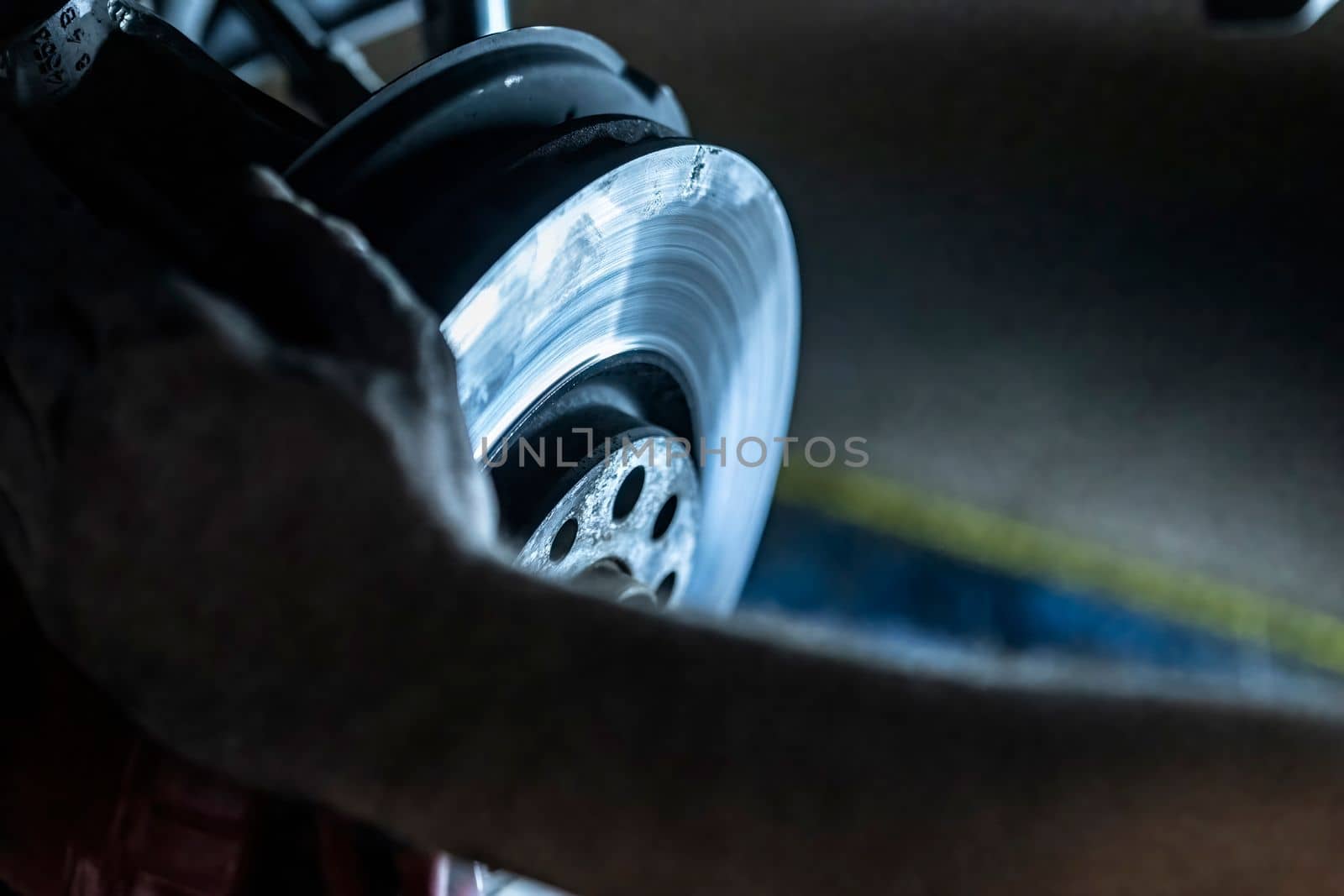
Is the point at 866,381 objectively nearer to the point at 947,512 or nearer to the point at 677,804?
the point at 947,512

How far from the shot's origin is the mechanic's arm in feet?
0.87

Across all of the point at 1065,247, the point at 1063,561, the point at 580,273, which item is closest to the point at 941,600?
the point at 1063,561

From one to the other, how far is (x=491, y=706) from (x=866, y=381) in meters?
1.12

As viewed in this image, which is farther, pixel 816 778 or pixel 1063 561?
pixel 1063 561

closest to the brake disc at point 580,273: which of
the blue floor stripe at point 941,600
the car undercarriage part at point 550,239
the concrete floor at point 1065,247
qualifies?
the car undercarriage part at point 550,239

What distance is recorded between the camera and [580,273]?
535 millimetres

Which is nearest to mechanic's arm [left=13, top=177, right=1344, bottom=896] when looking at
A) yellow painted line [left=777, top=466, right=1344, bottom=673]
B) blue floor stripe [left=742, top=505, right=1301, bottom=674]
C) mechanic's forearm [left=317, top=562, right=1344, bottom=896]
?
mechanic's forearm [left=317, top=562, right=1344, bottom=896]

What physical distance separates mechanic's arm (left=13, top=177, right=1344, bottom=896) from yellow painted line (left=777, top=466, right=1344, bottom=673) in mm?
1018

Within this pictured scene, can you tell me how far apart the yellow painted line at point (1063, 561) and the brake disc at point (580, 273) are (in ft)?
1.90

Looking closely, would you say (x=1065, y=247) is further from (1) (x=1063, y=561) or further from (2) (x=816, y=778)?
(2) (x=816, y=778)

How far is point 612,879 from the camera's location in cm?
27

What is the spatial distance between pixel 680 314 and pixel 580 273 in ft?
0.45

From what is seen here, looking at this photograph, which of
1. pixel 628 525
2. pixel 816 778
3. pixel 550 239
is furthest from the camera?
pixel 628 525

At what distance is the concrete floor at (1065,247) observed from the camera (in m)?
1.18
